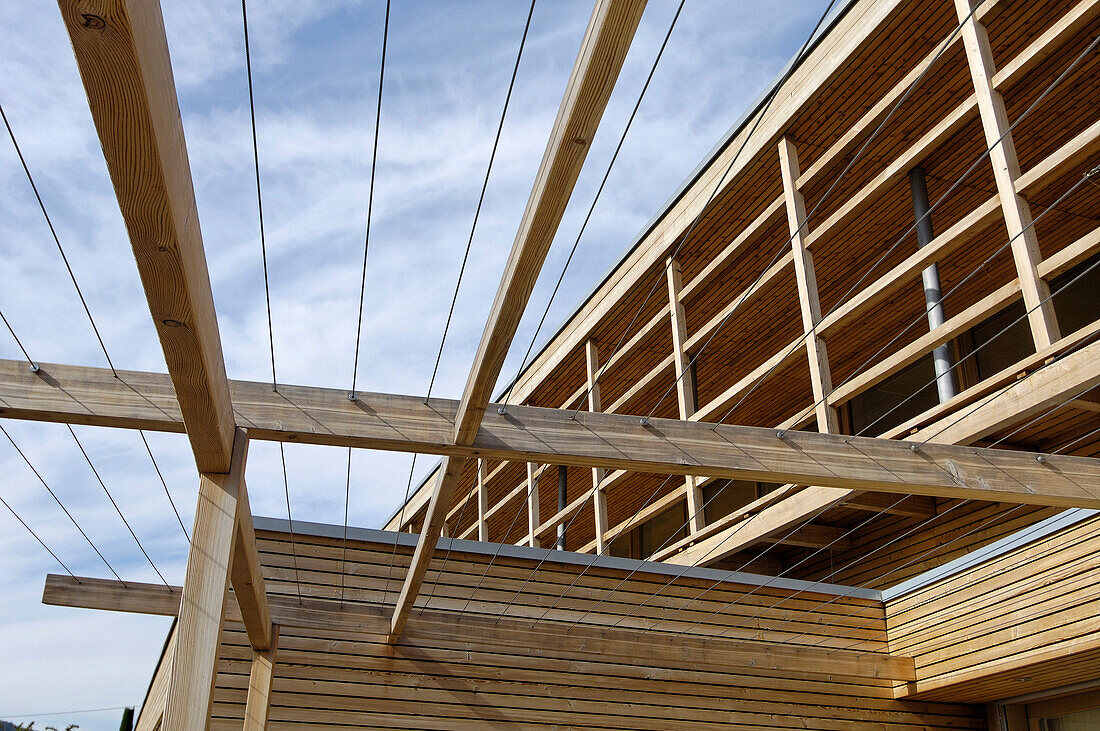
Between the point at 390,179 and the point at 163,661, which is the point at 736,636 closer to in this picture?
the point at 163,661

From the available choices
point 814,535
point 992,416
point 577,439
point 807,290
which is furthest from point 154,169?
point 814,535

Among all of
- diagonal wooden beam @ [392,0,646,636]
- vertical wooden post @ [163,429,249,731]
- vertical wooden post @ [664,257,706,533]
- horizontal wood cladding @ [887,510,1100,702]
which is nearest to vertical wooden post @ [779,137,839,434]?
vertical wooden post @ [664,257,706,533]

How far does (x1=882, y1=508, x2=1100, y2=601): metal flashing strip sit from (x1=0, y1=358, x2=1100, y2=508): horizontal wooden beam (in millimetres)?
2196

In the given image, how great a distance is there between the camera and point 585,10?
7.56 ft

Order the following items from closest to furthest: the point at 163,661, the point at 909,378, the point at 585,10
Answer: the point at 585,10 < the point at 163,661 < the point at 909,378

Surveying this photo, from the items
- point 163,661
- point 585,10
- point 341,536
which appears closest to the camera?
point 585,10

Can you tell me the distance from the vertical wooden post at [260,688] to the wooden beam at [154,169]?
3.34 m

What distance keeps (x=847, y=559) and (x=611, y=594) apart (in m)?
4.07

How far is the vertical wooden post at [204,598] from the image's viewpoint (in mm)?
3213

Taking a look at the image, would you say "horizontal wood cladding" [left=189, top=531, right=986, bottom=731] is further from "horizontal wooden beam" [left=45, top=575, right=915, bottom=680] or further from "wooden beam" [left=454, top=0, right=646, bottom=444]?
"wooden beam" [left=454, top=0, right=646, bottom=444]

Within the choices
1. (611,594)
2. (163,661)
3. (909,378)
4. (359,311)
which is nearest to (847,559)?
(909,378)

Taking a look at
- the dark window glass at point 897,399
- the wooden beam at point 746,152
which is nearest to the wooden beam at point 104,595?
the wooden beam at point 746,152

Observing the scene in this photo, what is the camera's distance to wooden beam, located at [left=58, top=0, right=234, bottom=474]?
5.75ft

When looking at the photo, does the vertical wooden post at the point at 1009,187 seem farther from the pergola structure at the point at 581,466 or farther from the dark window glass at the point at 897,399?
the dark window glass at the point at 897,399
